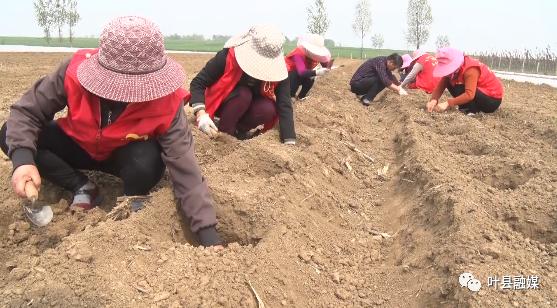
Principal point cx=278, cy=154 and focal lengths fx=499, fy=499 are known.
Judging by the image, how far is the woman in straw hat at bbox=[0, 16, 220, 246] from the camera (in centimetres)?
224

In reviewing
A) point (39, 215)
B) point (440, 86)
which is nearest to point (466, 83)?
point (440, 86)

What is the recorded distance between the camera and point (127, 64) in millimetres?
2238

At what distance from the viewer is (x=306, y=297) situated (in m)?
2.22

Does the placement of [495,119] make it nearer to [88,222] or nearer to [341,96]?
[341,96]

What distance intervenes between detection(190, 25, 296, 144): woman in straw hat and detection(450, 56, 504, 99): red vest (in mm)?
2706

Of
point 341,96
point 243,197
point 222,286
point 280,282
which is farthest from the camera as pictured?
point 341,96

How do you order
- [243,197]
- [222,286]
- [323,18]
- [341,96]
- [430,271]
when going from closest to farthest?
[222,286], [430,271], [243,197], [341,96], [323,18]

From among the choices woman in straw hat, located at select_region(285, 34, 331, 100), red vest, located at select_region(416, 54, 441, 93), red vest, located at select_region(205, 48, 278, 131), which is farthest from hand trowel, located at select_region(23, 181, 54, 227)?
red vest, located at select_region(416, 54, 441, 93)

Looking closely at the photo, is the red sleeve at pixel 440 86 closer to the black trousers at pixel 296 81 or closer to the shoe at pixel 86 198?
the black trousers at pixel 296 81

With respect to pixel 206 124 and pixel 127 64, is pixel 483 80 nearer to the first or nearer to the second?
pixel 206 124

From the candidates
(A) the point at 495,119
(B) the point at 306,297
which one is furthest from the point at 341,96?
(B) the point at 306,297

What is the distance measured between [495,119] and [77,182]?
16.7 ft

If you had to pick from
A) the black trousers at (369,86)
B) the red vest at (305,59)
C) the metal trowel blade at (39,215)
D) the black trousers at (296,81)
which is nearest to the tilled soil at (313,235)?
the metal trowel blade at (39,215)

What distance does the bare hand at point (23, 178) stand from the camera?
87.2 inches
